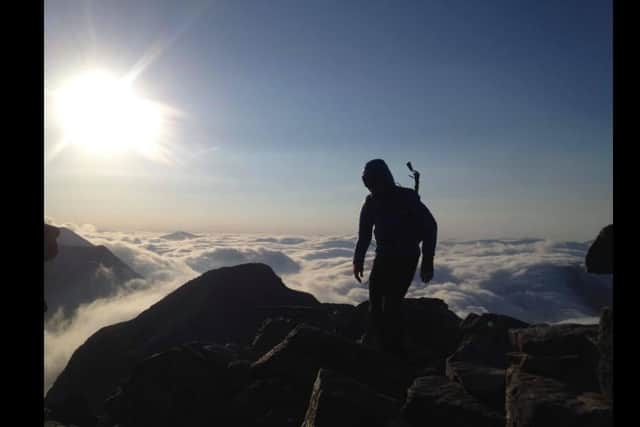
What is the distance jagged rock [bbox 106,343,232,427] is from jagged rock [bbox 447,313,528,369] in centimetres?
407

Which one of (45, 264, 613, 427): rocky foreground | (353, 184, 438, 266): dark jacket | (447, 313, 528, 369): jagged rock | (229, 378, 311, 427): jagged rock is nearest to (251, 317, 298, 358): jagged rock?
(45, 264, 613, 427): rocky foreground

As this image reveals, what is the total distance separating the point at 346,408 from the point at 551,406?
2271mm

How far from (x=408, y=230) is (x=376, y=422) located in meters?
3.86

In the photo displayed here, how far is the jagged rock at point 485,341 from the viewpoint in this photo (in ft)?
27.5

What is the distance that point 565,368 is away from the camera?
5734mm


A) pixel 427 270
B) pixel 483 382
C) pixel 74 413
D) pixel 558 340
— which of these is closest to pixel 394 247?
pixel 427 270

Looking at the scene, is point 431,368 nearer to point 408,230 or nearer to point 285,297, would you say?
point 408,230

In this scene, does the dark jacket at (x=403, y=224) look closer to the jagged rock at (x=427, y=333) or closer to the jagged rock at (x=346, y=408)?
the jagged rock at (x=427, y=333)

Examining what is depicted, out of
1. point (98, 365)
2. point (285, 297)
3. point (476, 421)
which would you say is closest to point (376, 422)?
point (476, 421)

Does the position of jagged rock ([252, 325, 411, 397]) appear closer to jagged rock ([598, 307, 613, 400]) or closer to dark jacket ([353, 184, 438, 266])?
dark jacket ([353, 184, 438, 266])

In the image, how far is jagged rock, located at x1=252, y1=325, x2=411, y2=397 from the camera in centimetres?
732

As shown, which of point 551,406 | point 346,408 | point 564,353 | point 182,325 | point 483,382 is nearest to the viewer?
point 551,406

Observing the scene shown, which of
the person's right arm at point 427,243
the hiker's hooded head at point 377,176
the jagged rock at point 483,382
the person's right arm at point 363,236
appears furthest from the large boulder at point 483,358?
the hiker's hooded head at point 377,176

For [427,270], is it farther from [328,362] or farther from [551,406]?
[551,406]
